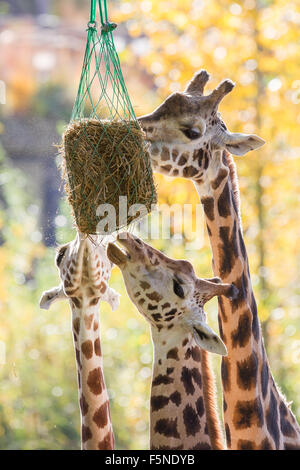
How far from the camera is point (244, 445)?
1.79 m

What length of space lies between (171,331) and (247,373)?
279 millimetres

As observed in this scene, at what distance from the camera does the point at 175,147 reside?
1762 millimetres

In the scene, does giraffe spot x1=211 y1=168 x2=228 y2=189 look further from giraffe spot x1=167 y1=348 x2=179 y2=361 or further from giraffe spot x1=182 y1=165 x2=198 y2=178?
giraffe spot x1=167 y1=348 x2=179 y2=361

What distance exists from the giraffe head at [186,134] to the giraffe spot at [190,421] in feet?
1.95

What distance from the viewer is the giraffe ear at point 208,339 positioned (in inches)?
61.1

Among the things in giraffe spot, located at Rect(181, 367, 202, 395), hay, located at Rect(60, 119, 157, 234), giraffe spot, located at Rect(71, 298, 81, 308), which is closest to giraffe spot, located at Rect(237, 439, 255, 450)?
giraffe spot, located at Rect(181, 367, 202, 395)

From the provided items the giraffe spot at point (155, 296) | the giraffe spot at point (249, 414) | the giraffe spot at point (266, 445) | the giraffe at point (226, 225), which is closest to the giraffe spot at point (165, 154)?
the giraffe at point (226, 225)

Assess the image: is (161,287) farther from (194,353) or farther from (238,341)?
(238,341)

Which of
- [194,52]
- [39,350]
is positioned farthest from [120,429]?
[194,52]

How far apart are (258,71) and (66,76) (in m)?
2.11

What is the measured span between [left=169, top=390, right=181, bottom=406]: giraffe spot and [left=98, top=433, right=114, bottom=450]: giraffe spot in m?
0.27

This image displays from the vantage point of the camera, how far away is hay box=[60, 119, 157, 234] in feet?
5.21

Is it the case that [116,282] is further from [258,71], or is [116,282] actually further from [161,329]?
[161,329]

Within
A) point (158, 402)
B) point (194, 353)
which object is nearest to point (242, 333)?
point (194, 353)
